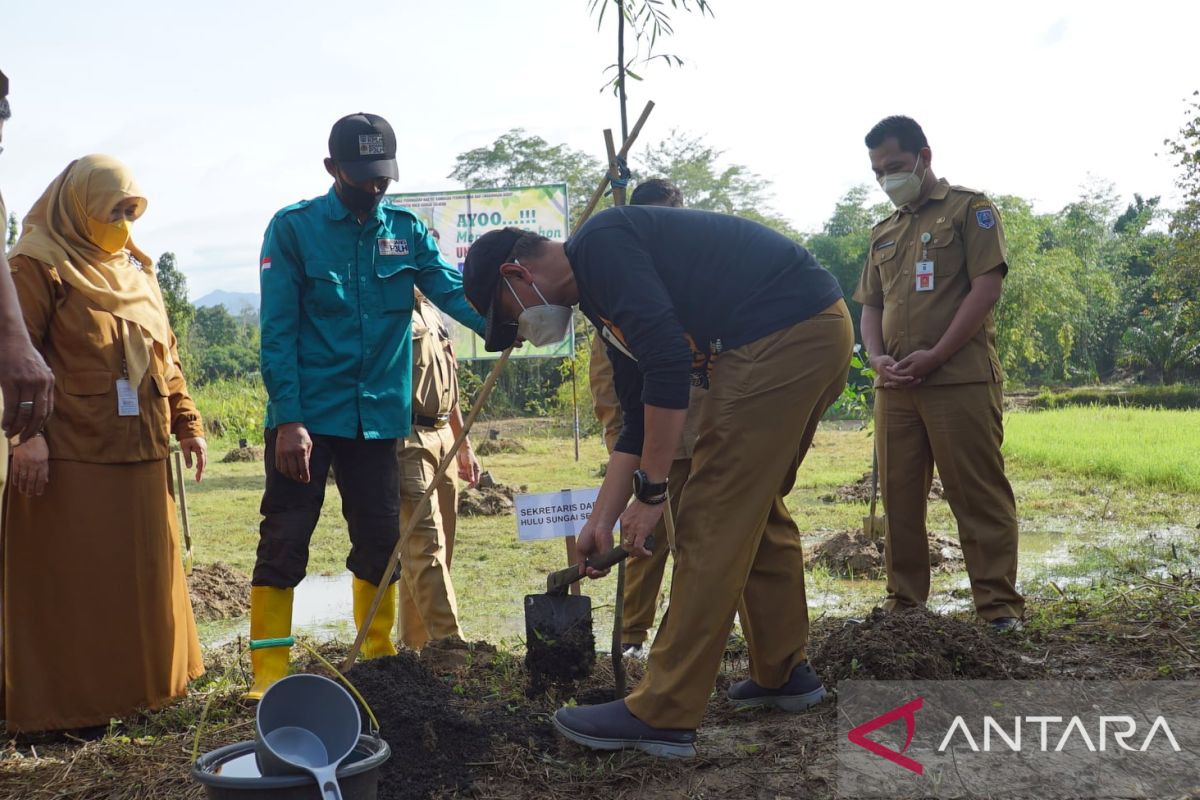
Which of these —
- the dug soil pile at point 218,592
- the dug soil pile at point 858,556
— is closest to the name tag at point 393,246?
the dug soil pile at point 218,592

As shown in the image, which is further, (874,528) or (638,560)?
(874,528)

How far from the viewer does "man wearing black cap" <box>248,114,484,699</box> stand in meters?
3.66

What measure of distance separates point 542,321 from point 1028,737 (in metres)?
1.79

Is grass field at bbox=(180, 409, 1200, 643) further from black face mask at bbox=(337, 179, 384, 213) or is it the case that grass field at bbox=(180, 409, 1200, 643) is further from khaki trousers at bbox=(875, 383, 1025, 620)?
black face mask at bbox=(337, 179, 384, 213)

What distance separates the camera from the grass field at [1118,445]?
9691mm

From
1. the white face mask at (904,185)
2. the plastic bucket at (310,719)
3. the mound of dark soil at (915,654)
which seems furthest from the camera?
the white face mask at (904,185)

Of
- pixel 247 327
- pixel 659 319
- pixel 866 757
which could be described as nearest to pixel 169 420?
pixel 659 319

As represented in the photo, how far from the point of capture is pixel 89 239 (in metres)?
3.84

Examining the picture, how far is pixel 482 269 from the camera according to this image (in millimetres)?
2869

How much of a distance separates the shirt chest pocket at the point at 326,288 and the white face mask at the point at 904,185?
7.70 ft

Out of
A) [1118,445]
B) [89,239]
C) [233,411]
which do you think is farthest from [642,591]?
[233,411]

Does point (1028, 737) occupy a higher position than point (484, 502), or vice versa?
point (1028, 737)

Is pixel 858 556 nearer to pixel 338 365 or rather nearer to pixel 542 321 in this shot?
pixel 338 365

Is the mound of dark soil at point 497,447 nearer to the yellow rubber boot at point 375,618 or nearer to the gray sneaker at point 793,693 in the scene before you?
the yellow rubber boot at point 375,618
